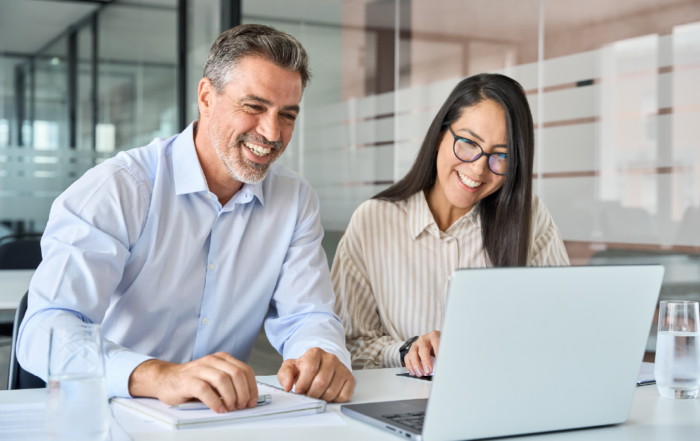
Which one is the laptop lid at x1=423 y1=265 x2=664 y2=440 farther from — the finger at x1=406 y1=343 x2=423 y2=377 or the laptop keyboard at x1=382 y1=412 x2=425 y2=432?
the finger at x1=406 y1=343 x2=423 y2=377

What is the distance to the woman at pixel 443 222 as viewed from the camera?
1.92 m

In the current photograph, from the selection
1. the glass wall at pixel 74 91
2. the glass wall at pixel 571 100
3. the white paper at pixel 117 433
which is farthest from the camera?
the glass wall at pixel 74 91

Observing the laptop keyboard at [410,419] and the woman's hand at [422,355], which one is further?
the woman's hand at [422,355]

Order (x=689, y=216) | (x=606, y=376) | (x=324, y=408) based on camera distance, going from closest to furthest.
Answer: (x=606, y=376) < (x=324, y=408) < (x=689, y=216)

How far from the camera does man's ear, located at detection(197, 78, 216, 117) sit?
5.55 ft

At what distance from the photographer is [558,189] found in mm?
3301

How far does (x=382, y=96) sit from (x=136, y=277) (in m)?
2.93

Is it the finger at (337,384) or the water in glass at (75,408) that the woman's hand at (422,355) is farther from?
the water in glass at (75,408)

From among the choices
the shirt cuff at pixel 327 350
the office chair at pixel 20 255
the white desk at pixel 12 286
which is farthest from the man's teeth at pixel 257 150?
the office chair at pixel 20 255

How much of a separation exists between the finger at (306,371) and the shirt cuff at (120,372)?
26 centimetres

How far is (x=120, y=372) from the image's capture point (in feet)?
3.95

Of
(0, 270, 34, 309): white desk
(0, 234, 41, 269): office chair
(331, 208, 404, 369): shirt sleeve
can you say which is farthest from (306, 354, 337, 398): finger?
(0, 234, 41, 269): office chair

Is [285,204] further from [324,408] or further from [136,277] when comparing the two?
[324,408]

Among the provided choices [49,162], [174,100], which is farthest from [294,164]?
[49,162]
